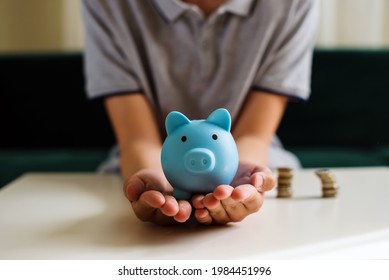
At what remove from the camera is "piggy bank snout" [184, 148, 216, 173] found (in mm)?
428

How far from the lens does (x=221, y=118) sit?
1.50 feet

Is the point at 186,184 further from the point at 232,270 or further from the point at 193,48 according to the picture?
the point at 193,48

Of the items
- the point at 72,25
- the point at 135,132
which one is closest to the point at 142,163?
the point at 135,132

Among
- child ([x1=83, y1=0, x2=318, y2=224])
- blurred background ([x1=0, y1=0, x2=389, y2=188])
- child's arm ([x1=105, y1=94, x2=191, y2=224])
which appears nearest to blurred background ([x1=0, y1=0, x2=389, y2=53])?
blurred background ([x1=0, y1=0, x2=389, y2=188])

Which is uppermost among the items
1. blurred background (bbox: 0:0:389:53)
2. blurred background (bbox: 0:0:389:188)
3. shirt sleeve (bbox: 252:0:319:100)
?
shirt sleeve (bbox: 252:0:319:100)

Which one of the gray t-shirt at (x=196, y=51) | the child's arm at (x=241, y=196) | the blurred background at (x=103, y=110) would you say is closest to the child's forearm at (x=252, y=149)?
the child's arm at (x=241, y=196)

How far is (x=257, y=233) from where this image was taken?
469 mm

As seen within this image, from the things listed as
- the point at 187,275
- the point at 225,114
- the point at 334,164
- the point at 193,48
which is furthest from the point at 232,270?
the point at 334,164

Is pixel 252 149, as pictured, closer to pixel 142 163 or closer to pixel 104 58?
pixel 142 163

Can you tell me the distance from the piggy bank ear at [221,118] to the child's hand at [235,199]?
0.05 m

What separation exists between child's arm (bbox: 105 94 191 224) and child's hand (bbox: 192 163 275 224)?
2cm

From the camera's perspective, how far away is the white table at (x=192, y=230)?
42cm

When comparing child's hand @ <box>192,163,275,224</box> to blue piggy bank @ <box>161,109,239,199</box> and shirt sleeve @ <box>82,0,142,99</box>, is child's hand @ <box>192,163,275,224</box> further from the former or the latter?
shirt sleeve @ <box>82,0,142,99</box>

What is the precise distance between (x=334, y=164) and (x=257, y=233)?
2.60 feet
